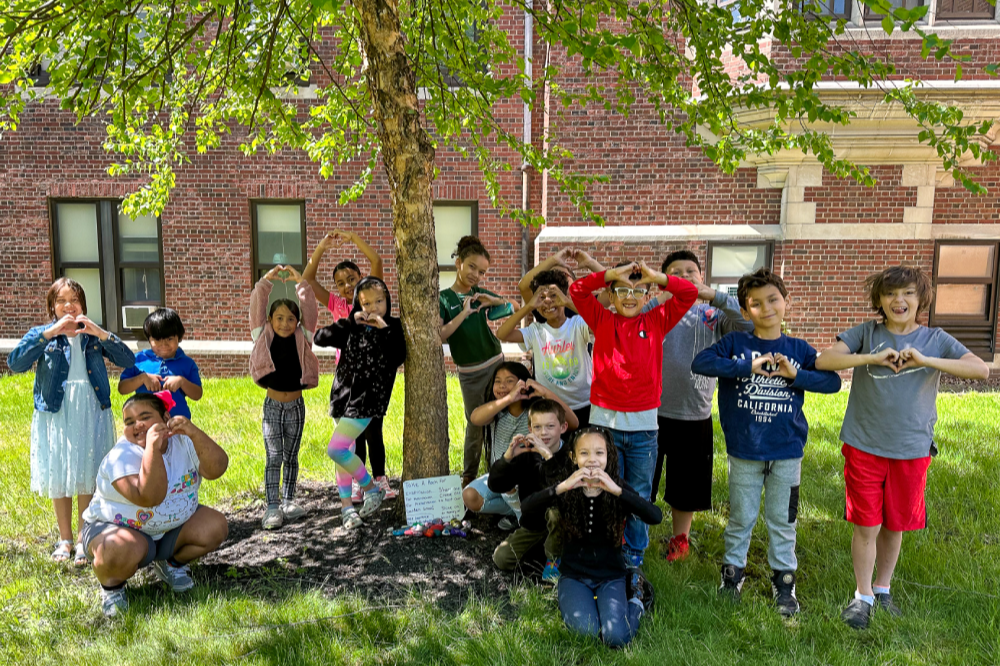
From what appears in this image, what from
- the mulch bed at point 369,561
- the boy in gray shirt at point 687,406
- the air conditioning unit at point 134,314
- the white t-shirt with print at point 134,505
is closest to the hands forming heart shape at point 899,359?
the boy in gray shirt at point 687,406

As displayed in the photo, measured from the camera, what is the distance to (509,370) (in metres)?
4.12

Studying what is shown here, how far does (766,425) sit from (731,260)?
7.03 meters

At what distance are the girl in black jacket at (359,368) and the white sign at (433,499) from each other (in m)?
0.43

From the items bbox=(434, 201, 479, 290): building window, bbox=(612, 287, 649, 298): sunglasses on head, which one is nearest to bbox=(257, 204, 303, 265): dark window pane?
bbox=(434, 201, 479, 290): building window

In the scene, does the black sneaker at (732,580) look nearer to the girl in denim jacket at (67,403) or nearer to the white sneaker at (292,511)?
the white sneaker at (292,511)

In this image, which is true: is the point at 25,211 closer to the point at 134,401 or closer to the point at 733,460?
the point at 134,401

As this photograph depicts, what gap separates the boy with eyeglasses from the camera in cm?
362

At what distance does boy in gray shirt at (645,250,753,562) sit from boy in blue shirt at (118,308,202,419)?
2888mm

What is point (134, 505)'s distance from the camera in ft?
11.4

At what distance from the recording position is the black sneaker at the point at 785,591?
3389mm

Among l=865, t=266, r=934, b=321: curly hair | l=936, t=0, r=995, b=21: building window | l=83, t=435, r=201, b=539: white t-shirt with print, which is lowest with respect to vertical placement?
l=83, t=435, r=201, b=539: white t-shirt with print

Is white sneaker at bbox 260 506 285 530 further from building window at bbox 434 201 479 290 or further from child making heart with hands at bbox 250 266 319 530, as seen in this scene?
building window at bbox 434 201 479 290

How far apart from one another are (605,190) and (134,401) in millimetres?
7450

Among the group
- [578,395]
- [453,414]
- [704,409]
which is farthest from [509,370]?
[453,414]
